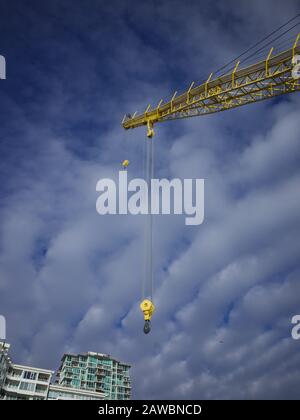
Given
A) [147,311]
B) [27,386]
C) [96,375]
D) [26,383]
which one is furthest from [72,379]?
[147,311]

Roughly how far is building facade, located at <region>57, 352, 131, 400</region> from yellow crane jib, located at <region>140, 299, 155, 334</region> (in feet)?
210

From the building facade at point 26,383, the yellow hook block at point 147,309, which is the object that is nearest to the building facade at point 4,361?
the building facade at point 26,383

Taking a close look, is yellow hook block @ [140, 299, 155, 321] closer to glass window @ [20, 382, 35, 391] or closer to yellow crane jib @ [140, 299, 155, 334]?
yellow crane jib @ [140, 299, 155, 334]

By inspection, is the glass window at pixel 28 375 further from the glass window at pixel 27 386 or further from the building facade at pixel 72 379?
the glass window at pixel 27 386

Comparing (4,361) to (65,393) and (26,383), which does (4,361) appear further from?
(65,393)

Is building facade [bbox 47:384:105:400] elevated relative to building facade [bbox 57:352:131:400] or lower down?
lower down

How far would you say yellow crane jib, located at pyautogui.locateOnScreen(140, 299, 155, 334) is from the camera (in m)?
34.9

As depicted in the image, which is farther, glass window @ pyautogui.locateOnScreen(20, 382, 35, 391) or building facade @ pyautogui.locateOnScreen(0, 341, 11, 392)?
glass window @ pyautogui.locateOnScreen(20, 382, 35, 391)

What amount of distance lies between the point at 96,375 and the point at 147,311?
217 ft

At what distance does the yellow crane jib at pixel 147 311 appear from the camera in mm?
34894

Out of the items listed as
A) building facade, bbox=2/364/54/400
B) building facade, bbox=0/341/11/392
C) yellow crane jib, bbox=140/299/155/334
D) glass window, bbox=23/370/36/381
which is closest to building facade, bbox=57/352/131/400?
building facade, bbox=2/364/54/400

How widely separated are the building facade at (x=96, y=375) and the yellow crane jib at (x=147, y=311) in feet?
210
